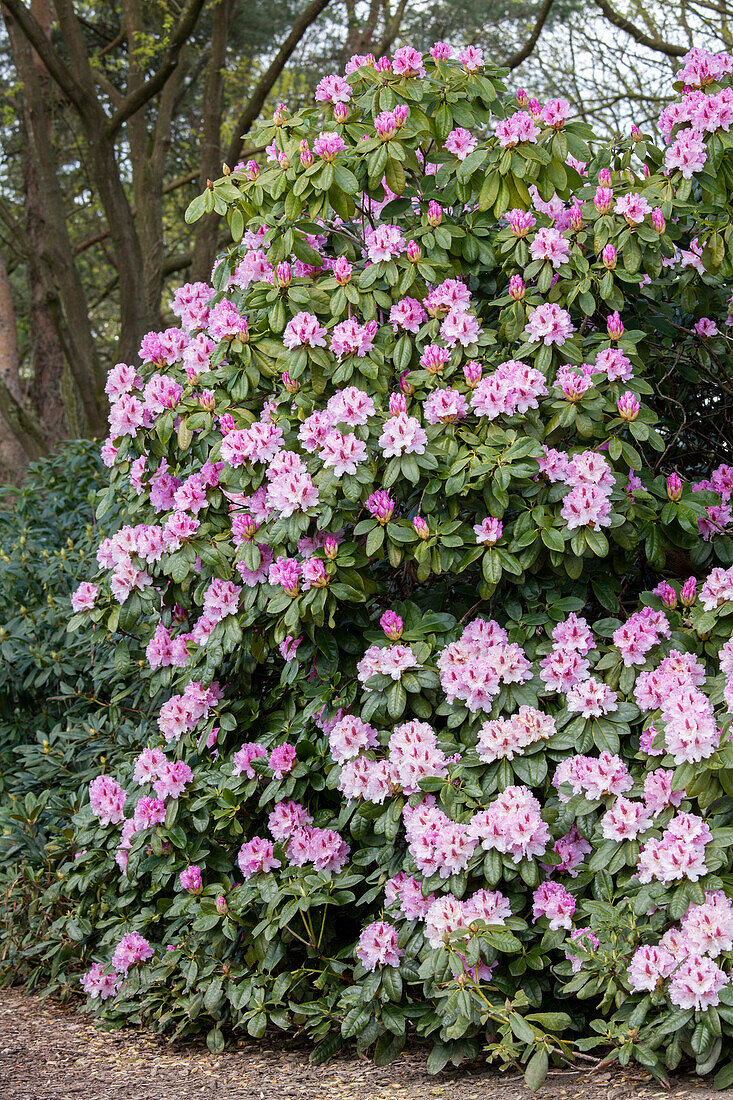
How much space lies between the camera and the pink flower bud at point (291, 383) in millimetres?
2773

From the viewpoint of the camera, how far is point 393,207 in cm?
292

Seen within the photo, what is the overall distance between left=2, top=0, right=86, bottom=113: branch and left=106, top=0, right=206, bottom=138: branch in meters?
0.22

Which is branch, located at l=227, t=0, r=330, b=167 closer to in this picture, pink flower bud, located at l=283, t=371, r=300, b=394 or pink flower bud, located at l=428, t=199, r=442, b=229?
pink flower bud, located at l=428, t=199, r=442, b=229

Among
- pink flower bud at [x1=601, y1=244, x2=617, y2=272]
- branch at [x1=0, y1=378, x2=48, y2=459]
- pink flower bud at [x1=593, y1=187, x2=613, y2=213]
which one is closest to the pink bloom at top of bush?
pink flower bud at [x1=601, y1=244, x2=617, y2=272]

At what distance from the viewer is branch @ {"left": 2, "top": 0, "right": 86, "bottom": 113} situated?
5.97m

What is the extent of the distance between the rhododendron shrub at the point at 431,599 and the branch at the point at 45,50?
3733 mm

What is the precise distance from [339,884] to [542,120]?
2064mm

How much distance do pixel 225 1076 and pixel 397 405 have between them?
1733 mm

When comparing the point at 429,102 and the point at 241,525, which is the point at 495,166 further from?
the point at 241,525

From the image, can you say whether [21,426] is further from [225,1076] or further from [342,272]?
[225,1076]

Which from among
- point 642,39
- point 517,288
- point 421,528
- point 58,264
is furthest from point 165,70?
point 421,528

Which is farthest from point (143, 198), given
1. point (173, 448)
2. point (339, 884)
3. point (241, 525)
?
point (339, 884)

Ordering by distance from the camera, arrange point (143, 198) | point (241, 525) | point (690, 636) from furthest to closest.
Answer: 1. point (143, 198)
2. point (241, 525)
3. point (690, 636)

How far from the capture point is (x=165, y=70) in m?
6.18
